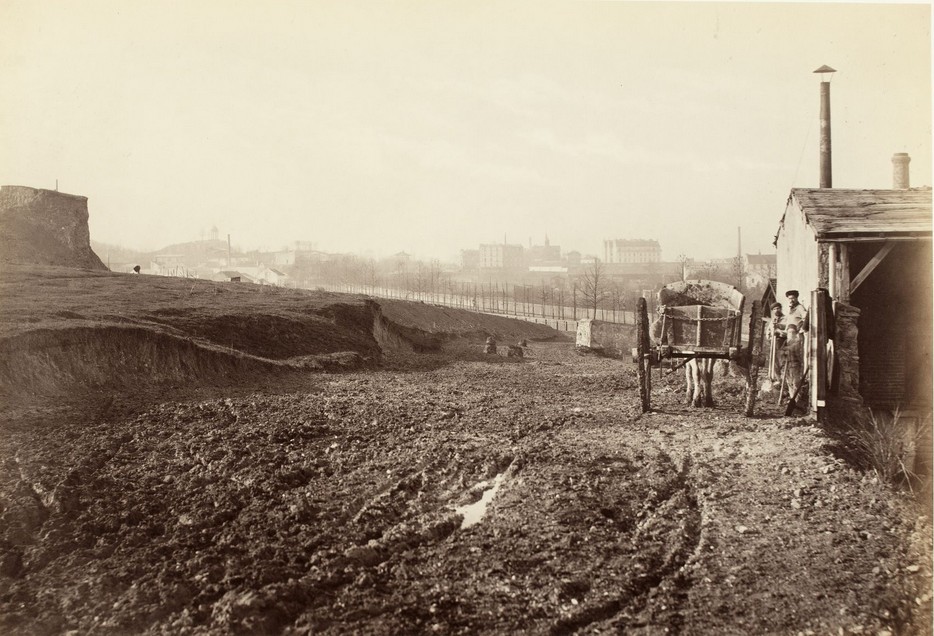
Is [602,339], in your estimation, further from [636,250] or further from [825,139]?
[636,250]

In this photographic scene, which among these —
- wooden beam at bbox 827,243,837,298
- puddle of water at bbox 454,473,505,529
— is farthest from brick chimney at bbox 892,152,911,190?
puddle of water at bbox 454,473,505,529

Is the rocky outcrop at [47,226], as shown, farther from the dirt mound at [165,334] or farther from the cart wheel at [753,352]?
the cart wheel at [753,352]

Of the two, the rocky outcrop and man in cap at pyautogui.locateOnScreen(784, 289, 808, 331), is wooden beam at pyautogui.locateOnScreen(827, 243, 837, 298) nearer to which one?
man in cap at pyautogui.locateOnScreen(784, 289, 808, 331)

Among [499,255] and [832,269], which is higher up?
[499,255]

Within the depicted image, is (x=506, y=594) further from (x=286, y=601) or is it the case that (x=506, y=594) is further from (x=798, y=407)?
(x=798, y=407)

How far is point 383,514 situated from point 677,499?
2.98 meters

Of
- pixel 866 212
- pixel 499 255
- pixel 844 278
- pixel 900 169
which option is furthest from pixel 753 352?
pixel 499 255

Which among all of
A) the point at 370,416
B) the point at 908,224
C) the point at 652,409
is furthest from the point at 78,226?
the point at 908,224

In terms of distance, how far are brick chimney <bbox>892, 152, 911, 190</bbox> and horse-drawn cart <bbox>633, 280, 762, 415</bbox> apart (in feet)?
33.2

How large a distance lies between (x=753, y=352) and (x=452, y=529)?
594cm

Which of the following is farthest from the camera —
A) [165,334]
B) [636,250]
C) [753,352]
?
[636,250]

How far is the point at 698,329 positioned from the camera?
11078 mm

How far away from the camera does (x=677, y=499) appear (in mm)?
7438

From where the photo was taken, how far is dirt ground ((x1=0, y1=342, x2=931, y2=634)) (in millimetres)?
5188
